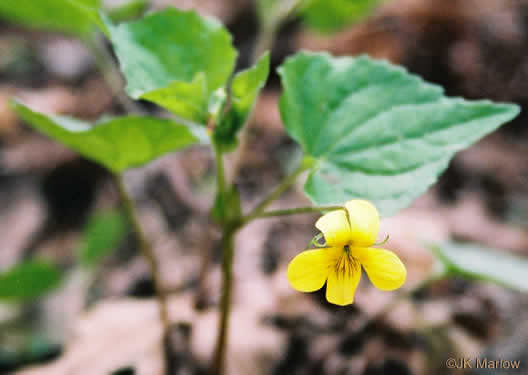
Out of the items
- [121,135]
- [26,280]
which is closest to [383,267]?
[121,135]

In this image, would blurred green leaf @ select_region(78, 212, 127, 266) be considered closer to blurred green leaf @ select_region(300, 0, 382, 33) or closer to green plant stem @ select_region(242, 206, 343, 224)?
green plant stem @ select_region(242, 206, 343, 224)

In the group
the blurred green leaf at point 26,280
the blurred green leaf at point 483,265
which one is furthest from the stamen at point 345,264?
the blurred green leaf at point 26,280

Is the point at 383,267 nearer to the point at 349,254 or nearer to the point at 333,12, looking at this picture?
the point at 349,254

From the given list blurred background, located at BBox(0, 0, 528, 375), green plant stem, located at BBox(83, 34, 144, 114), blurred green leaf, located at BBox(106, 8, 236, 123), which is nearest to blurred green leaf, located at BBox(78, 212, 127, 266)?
blurred background, located at BBox(0, 0, 528, 375)

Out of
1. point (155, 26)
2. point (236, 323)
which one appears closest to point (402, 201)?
point (155, 26)

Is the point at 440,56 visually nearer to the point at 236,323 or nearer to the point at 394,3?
the point at 394,3

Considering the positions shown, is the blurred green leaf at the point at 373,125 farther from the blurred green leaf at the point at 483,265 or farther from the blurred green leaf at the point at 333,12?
the blurred green leaf at the point at 333,12
